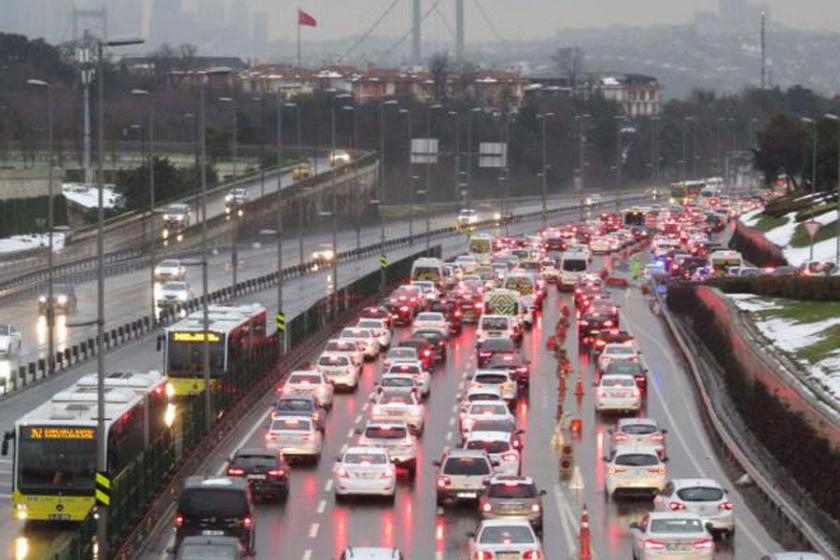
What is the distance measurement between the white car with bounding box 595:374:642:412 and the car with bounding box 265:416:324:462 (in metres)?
10.6

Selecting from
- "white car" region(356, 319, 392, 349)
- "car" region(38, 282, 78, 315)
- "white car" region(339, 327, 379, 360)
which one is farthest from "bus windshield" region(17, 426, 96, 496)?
"car" region(38, 282, 78, 315)

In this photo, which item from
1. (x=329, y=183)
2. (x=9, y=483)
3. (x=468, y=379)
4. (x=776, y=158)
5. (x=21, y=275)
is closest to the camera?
(x=9, y=483)

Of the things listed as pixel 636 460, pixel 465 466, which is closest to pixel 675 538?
pixel 465 466

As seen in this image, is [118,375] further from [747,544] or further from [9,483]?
[747,544]

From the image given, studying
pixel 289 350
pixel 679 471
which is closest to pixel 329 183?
pixel 289 350

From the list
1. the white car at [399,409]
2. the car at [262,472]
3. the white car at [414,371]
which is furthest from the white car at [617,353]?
the car at [262,472]

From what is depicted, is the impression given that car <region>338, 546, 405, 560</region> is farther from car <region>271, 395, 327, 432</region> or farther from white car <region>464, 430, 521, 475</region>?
car <region>271, 395, 327, 432</region>

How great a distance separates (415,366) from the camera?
62.3 meters

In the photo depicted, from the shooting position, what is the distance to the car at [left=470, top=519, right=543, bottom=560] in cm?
3416

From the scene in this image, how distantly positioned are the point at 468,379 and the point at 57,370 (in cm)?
1143

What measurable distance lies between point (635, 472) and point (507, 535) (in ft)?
30.5

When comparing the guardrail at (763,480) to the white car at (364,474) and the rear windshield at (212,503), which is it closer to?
the white car at (364,474)

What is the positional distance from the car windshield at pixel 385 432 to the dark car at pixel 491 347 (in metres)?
18.5

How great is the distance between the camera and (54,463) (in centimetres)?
3903
